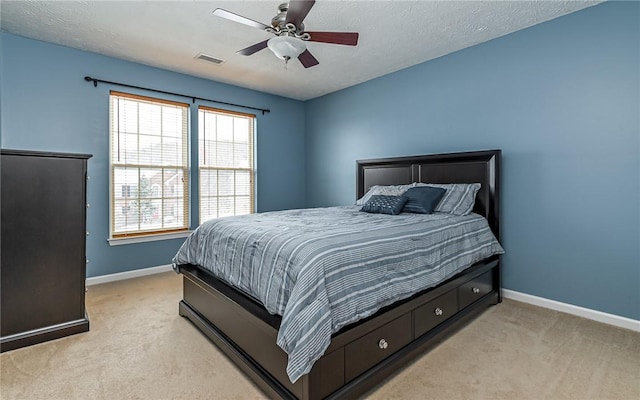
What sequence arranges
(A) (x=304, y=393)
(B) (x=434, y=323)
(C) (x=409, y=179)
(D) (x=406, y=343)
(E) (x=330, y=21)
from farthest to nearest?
(C) (x=409, y=179) < (E) (x=330, y=21) < (B) (x=434, y=323) < (D) (x=406, y=343) < (A) (x=304, y=393)

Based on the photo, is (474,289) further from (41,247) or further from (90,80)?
(90,80)

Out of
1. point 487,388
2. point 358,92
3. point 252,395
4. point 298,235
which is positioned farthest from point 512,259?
point 358,92

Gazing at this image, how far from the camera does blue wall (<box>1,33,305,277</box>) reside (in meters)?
3.19

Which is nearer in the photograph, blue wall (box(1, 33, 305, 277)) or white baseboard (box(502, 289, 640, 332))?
white baseboard (box(502, 289, 640, 332))

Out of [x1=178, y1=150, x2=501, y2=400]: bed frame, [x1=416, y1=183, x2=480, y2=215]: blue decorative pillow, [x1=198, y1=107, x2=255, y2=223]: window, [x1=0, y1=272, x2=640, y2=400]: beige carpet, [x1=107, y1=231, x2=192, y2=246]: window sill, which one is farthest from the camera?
[x1=198, y1=107, x2=255, y2=223]: window

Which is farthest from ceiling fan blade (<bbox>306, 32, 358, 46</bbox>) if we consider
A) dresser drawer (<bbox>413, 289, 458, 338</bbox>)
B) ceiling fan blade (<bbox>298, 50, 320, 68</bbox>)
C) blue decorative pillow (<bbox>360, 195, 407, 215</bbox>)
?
dresser drawer (<bbox>413, 289, 458, 338</bbox>)

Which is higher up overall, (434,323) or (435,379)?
(434,323)

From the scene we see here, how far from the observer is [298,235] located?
1854 millimetres

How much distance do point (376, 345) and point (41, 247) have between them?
2476 millimetres

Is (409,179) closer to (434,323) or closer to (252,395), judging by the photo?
(434,323)

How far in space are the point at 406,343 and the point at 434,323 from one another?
0.37 metres

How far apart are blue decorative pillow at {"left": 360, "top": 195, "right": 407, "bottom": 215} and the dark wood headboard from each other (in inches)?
28.8

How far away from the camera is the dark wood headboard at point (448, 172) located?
318 centimetres

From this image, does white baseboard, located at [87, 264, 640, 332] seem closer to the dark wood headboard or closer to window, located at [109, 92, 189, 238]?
window, located at [109, 92, 189, 238]
